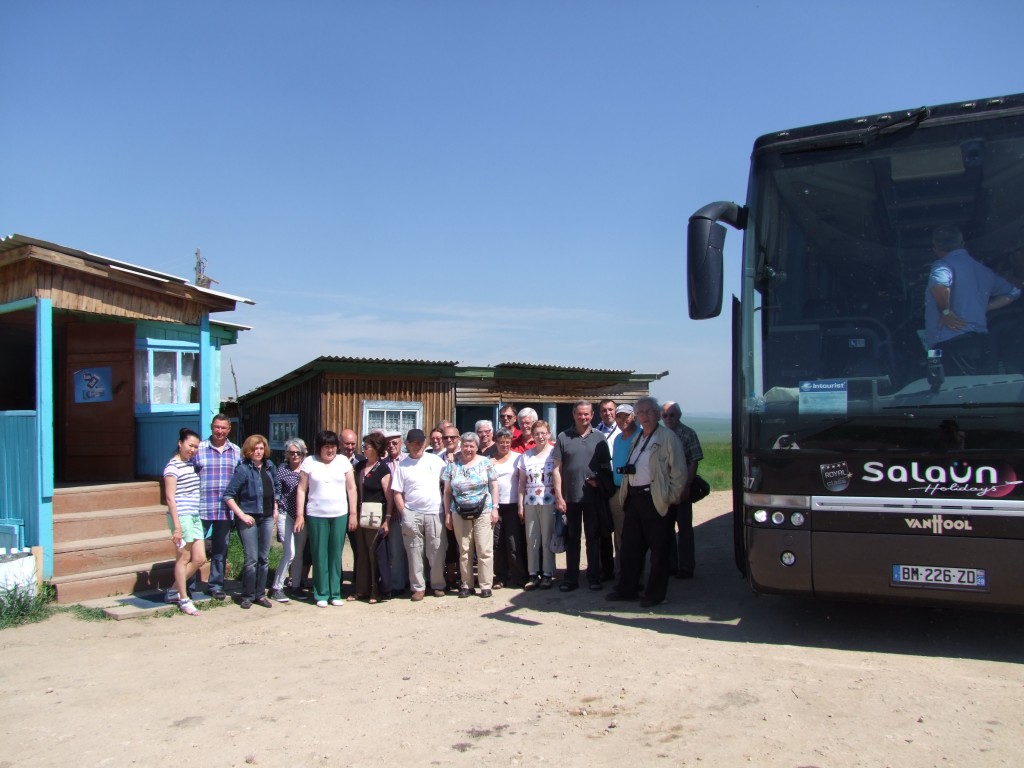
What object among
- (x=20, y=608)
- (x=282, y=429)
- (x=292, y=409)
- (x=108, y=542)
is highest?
(x=292, y=409)

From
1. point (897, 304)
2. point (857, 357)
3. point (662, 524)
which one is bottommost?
point (662, 524)

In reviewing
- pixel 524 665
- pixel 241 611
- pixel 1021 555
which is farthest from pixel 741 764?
pixel 241 611

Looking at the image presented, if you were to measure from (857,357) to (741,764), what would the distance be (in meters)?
2.81

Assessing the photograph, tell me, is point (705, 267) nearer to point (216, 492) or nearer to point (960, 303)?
point (960, 303)

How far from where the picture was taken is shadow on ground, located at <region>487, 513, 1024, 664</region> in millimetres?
5832

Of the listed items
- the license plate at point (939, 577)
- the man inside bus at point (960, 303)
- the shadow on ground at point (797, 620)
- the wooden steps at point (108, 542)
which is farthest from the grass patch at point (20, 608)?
the man inside bus at point (960, 303)

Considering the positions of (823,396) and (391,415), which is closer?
(823,396)

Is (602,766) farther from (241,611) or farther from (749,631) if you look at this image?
(241,611)

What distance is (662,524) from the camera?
23.6 ft

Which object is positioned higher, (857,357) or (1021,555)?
(857,357)

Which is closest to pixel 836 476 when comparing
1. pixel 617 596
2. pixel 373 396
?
pixel 617 596

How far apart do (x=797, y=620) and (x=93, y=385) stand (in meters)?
8.74

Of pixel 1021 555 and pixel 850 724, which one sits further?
pixel 1021 555

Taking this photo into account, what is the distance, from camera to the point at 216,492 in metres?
7.75
